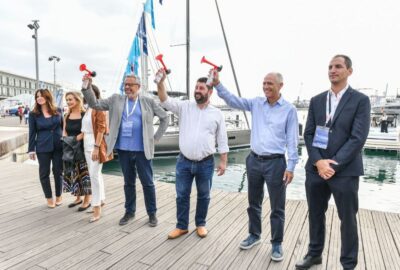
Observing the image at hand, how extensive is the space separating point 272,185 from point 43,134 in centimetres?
318

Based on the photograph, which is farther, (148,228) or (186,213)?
(148,228)

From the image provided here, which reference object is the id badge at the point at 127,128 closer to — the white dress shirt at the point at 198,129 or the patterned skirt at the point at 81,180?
the white dress shirt at the point at 198,129

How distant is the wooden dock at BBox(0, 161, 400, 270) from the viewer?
2.59 m

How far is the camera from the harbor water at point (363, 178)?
8.35m

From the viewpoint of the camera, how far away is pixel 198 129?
2.98 metres

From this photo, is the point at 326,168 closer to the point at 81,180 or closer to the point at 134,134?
the point at 134,134

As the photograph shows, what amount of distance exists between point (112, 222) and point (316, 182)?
249cm

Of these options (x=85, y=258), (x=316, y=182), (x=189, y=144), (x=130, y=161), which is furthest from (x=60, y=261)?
(x=316, y=182)

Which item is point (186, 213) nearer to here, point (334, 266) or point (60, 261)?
point (60, 261)

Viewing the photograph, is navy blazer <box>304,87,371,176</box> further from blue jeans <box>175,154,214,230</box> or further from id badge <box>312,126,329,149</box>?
blue jeans <box>175,154,214,230</box>

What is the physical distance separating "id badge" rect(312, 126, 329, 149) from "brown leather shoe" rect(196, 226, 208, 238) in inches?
61.1

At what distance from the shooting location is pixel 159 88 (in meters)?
2.96

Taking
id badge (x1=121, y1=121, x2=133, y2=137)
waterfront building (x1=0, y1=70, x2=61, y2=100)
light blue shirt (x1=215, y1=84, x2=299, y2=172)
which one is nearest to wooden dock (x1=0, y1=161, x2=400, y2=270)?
light blue shirt (x1=215, y1=84, x2=299, y2=172)

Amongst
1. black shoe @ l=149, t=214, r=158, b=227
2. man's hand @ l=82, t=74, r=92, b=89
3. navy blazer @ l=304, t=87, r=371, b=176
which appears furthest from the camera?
black shoe @ l=149, t=214, r=158, b=227
